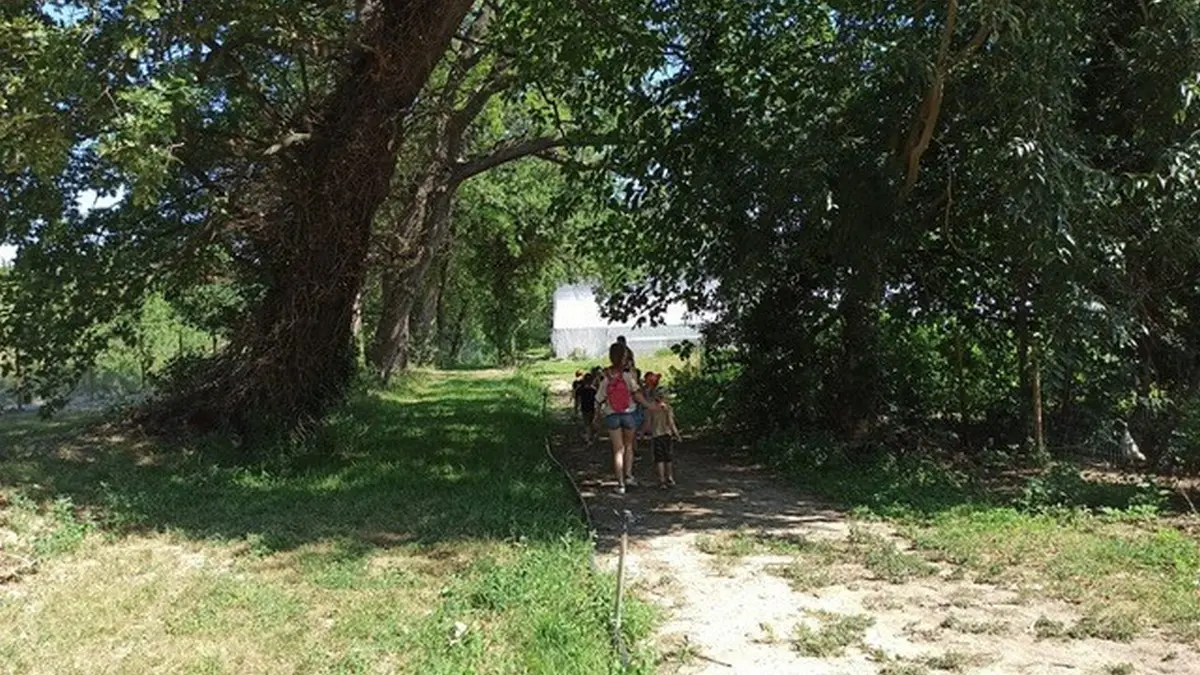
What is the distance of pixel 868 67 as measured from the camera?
1188 centimetres

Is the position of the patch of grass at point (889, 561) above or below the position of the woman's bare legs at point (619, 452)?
below

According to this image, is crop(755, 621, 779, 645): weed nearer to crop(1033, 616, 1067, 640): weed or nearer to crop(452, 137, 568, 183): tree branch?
crop(1033, 616, 1067, 640): weed

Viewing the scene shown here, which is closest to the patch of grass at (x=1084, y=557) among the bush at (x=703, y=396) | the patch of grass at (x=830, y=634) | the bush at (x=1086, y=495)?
the bush at (x=1086, y=495)

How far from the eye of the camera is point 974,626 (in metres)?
6.14

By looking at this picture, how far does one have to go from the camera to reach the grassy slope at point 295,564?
5512 millimetres

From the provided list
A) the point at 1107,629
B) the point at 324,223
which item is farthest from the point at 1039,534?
the point at 324,223

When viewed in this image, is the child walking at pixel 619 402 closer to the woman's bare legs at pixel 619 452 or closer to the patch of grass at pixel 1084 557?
the woman's bare legs at pixel 619 452

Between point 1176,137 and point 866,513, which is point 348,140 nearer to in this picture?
point 866,513

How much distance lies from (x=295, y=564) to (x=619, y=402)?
4.38 metres

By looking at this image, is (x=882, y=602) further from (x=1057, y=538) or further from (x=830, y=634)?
(x=1057, y=538)

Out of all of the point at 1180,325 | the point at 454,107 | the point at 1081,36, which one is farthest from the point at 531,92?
the point at 1180,325

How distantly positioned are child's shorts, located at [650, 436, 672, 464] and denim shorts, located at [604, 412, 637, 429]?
729 mm

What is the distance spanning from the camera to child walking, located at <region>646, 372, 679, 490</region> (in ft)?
37.6

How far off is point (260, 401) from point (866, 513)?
7.47m
